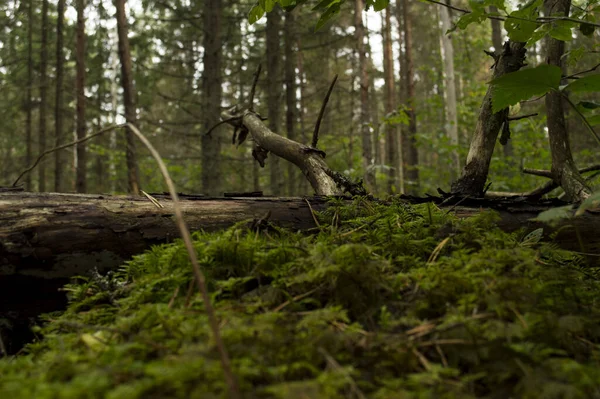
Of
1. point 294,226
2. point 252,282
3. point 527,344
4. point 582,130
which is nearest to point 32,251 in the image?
point 252,282

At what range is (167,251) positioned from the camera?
197 cm

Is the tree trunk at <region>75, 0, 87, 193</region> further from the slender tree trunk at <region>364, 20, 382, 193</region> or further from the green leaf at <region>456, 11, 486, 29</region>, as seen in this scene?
the green leaf at <region>456, 11, 486, 29</region>

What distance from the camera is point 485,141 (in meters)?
3.35

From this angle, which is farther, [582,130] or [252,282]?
[582,130]

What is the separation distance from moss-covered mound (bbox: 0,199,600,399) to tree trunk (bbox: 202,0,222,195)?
761 centimetres

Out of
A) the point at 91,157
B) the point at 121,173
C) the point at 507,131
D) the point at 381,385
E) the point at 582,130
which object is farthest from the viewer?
the point at 91,157

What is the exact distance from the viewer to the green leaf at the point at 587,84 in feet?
5.91

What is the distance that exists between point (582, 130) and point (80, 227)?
59.9 feet

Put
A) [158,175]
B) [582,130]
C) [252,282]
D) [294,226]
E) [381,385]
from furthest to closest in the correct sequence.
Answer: [158,175] < [582,130] < [294,226] < [252,282] < [381,385]

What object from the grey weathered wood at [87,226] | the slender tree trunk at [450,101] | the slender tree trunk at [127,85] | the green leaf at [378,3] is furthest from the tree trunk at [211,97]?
the green leaf at [378,3]

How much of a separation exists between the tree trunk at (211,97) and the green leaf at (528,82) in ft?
26.1

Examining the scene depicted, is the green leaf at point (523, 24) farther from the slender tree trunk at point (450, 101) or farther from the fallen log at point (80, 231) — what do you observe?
the slender tree trunk at point (450, 101)

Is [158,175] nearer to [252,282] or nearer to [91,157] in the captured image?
[91,157]

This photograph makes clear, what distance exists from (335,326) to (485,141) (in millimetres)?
2559
